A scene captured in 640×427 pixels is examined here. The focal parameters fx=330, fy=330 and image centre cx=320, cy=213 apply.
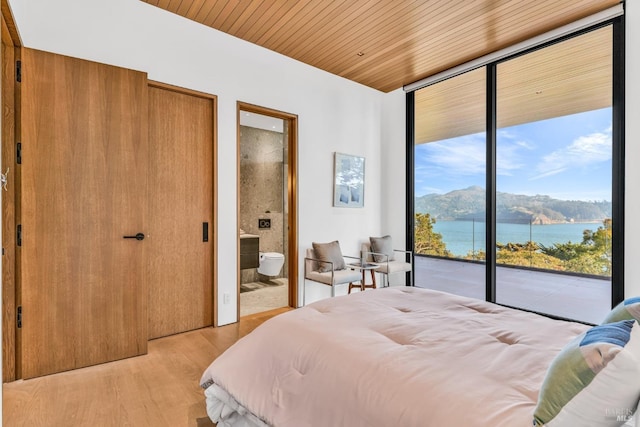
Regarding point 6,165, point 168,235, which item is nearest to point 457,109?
point 168,235

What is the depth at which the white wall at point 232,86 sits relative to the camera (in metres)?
2.54

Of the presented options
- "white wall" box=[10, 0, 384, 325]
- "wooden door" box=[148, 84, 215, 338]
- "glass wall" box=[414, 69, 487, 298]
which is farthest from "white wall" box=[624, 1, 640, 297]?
"wooden door" box=[148, 84, 215, 338]

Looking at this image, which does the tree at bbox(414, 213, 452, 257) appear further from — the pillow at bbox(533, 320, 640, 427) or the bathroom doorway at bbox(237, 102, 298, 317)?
the pillow at bbox(533, 320, 640, 427)

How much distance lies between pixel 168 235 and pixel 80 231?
2.39 feet

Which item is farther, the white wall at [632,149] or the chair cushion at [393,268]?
the chair cushion at [393,268]

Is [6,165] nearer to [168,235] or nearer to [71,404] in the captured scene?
[168,235]

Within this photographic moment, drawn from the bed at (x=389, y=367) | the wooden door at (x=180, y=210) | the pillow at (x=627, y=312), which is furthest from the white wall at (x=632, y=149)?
the wooden door at (x=180, y=210)

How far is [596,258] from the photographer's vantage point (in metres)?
3.20

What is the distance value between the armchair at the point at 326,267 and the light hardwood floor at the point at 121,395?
133 centimetres

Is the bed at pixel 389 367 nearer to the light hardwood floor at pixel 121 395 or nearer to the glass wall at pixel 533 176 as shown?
the light hardwood floor at pixel 121 395

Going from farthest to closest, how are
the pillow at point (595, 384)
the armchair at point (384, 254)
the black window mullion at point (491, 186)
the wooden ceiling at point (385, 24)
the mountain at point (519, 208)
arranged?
1. the armchair at point (384, 254)
2. the black window mullion at point (491, 186)
3. the mountain at point (519, 208)
4. the wooden ceiling at point (385, 24)
5. the pillow at point (595, 384)

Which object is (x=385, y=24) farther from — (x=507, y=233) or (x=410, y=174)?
(x=507, y=233)

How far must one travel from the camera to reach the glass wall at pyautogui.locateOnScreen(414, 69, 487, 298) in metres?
4.01

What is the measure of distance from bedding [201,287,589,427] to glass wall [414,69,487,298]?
2.57 m
